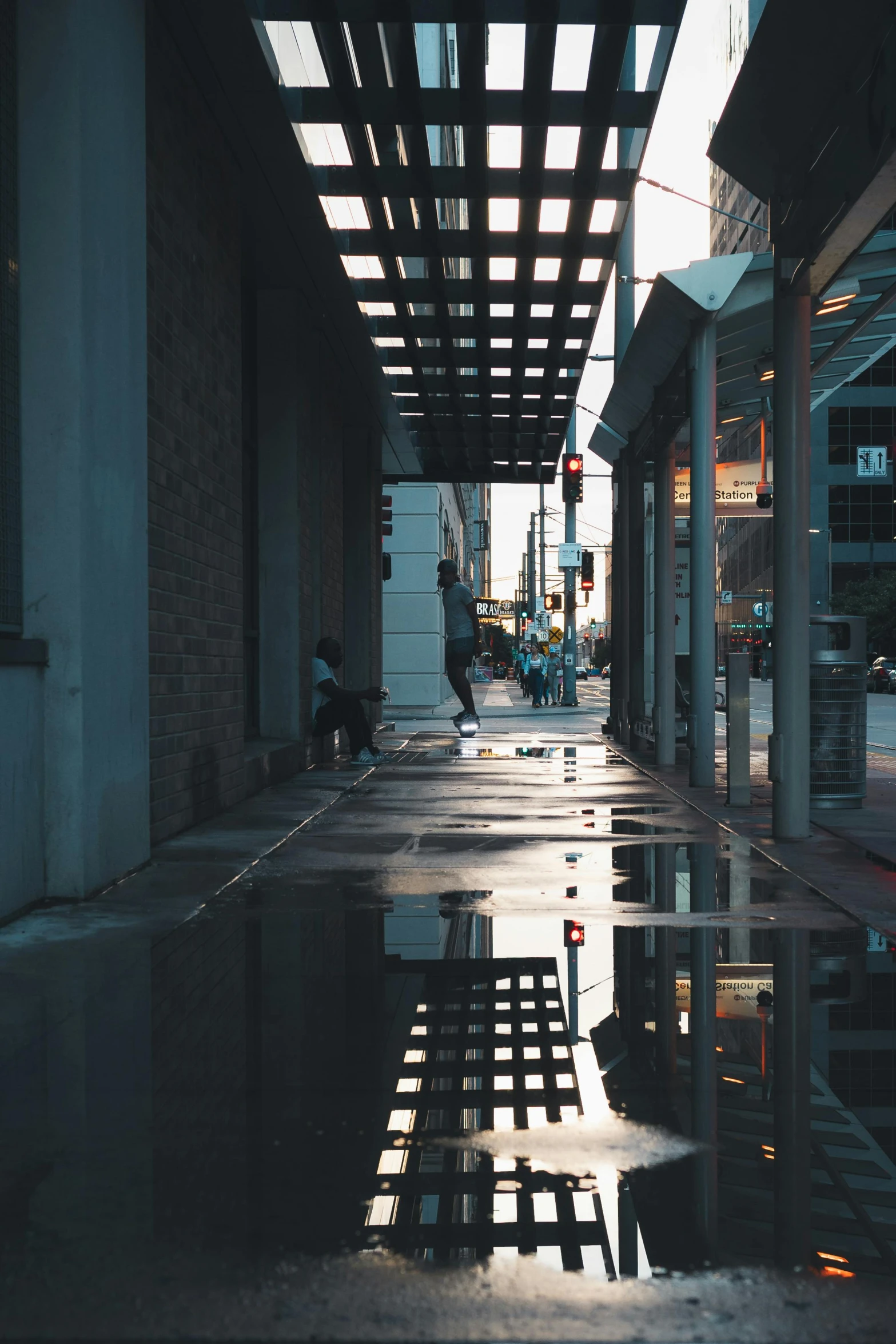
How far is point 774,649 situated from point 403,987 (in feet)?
16.2

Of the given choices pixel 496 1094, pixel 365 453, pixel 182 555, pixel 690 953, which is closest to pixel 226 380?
pixel 182 555

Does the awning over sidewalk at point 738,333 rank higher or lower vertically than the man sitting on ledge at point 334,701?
higher

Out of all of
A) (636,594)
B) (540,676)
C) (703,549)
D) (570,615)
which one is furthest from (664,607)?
(540,676)

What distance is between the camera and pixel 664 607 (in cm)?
1488

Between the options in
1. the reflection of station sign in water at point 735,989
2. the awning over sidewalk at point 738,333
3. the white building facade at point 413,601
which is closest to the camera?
the reflection of station sign in water at point 735,989

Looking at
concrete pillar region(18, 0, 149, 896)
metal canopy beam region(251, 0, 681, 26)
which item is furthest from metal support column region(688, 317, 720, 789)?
concrete pillar region(18, 0, 149, 896)

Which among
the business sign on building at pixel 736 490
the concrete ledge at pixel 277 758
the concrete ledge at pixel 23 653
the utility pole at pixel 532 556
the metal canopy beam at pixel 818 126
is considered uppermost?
the utility pole at pixel 532 556

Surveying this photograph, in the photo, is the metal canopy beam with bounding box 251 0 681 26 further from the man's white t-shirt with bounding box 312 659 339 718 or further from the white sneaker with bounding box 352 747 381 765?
the white sneaker with bounding box 352 747 381 765

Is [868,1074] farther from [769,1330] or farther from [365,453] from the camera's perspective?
[365,453]

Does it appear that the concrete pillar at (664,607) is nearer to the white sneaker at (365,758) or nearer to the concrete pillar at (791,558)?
the white sneaker at (365,758)

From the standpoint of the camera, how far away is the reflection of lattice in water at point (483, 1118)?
2.78m

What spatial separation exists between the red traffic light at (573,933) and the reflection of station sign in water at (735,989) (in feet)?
1.93

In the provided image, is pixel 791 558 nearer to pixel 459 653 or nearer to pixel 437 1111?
pixel 437 1111

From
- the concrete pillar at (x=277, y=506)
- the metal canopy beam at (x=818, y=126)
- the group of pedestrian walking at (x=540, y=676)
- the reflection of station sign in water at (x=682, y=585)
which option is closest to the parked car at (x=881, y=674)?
the group of pedestrian walking at (x=540, y=676)
